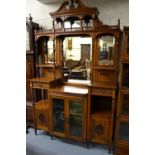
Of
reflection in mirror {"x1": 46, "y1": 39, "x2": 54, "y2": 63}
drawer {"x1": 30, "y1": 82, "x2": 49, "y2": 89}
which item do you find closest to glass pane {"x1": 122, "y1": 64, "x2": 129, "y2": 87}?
drawer {"x1": 30, "y1": 82, "x2": 49, "y2": 89}

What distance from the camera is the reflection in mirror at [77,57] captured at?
274cm

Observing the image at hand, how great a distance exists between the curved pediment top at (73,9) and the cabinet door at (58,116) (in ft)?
4.63

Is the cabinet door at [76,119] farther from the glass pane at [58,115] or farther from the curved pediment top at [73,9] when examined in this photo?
the curved pediment top at [73,9]

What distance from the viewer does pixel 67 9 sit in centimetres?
266

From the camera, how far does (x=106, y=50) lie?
2576mm

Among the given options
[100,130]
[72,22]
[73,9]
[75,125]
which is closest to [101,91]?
[100,130]

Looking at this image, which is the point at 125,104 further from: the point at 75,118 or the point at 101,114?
the point at 75,118

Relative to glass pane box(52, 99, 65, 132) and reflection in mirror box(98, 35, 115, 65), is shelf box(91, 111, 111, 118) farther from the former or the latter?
reflection in mirror box(98, 35, 115, 65)
